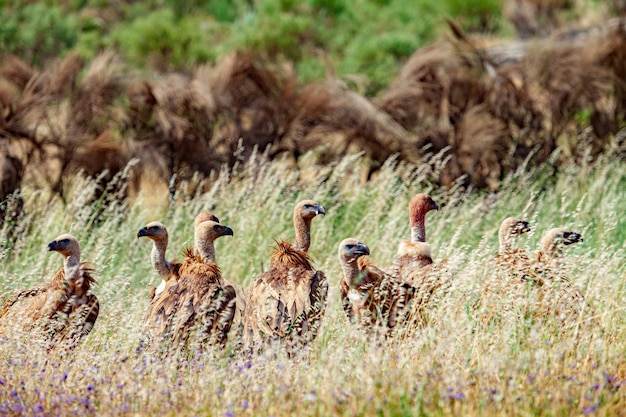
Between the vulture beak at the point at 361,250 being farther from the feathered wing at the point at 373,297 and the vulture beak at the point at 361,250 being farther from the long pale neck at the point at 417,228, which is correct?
the long pale neck at the point at 417,228

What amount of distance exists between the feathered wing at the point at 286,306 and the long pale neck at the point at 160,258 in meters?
1.01

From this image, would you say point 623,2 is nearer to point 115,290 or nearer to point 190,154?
point 190,154

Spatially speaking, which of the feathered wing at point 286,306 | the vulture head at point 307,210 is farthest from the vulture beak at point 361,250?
the vulture head at point 307,210

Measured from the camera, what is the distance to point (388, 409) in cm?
414

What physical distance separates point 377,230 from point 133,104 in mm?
3167

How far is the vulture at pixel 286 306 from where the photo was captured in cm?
546

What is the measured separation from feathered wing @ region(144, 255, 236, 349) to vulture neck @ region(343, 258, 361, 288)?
72 cm

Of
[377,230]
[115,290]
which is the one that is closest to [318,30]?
[377,230]

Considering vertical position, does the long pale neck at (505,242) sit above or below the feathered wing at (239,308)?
above

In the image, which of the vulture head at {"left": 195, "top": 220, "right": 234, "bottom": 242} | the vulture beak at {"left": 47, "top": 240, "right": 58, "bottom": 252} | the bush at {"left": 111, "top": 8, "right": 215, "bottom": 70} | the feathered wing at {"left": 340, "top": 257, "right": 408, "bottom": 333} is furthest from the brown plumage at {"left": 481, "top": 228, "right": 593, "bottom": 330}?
the bush at {"left": 111, "top": 8, "right": 215, "bottom": 70}

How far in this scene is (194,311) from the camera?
17.7 ft

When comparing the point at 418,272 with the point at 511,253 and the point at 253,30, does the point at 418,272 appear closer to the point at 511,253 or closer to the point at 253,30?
the point at 511,253

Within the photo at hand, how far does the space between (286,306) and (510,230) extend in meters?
1.90

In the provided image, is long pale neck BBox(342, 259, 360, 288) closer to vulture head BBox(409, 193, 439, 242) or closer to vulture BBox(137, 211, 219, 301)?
vulture head BBox(409, 193, 439, 242)
